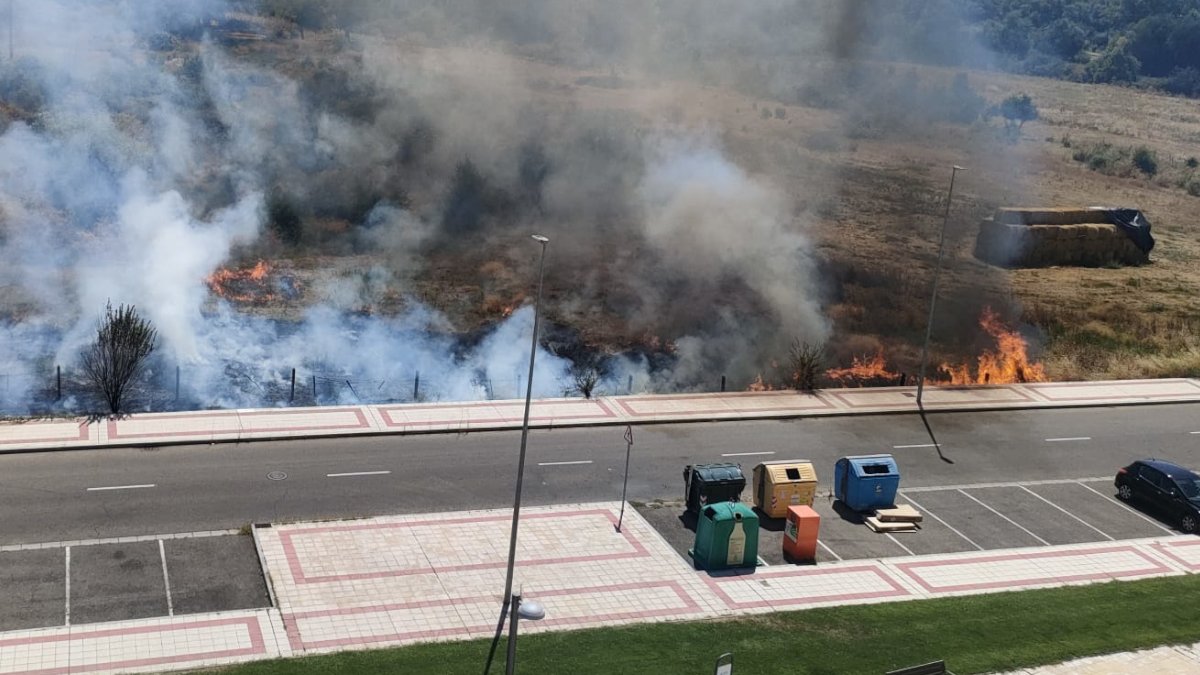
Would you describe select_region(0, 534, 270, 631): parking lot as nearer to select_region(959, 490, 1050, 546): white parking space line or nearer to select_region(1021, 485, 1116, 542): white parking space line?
select_region(959, 490, 1050, 546): white parking space line

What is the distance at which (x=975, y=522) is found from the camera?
97.2 feet

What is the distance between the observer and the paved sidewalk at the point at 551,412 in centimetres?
3028

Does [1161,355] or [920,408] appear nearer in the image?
[920,408]

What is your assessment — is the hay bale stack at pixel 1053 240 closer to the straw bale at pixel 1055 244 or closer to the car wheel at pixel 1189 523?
the straw bale at pixel 1055 244

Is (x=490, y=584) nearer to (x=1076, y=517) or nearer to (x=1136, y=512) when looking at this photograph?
(x=1076, y=517)

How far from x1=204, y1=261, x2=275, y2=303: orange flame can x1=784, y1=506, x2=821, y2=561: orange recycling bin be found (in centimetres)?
2174

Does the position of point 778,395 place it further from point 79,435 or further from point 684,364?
point 79,435

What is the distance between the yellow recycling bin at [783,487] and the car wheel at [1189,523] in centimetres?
913

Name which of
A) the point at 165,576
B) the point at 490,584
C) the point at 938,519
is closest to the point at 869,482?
the point at 938,519

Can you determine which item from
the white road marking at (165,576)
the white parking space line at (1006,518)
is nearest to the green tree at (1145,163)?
the white parking space line at (1006,518)

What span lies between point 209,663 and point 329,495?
7.44 metres

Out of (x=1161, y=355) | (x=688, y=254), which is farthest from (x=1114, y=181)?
(x=688, y=254)

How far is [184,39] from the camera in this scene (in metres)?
62.5

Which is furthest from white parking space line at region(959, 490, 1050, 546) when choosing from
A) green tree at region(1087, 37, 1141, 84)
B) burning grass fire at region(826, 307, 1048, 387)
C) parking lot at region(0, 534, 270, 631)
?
green tree at region(1087, 37, 1141, 84)
